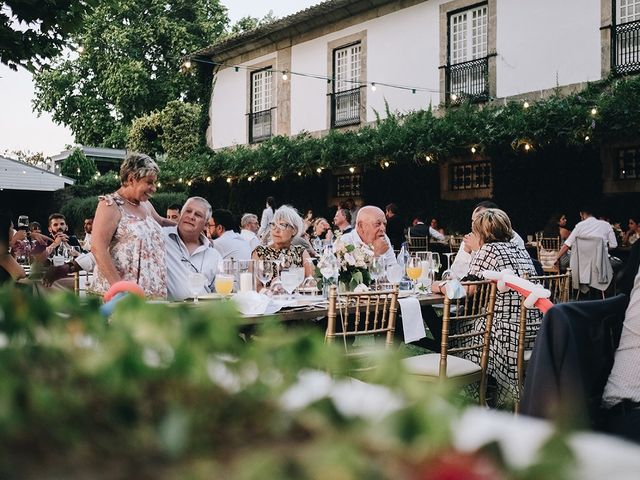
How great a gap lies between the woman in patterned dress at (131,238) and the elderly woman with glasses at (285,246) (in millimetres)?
978

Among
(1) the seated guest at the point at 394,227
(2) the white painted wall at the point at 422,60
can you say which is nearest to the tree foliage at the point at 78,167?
(2) the white painted wall at the point at 422,60

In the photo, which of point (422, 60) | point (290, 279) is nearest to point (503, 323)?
point (290, 279)

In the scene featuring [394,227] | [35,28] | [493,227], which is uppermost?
[35,28]

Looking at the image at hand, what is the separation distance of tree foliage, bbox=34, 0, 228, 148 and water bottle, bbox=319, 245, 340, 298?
25183 millimetres

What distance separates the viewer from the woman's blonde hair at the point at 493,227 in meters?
4.46

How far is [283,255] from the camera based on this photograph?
5359 millimetres

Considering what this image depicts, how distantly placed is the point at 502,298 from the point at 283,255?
1808 mm

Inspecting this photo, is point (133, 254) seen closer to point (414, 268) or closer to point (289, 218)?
point (289, 218)

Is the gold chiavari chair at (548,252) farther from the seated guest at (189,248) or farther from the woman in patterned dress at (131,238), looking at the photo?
the woman in patterned dress at (131,238)

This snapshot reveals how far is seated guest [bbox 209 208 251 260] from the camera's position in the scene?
21.2 feet

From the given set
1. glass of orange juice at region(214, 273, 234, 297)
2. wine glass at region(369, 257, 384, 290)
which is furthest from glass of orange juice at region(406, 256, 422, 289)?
glass of orange juice at region(214, 273, 234, 297)

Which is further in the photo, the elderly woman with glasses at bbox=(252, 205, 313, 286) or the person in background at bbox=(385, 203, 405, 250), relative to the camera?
the person in background at bbox=(385, 203, 405, 250)

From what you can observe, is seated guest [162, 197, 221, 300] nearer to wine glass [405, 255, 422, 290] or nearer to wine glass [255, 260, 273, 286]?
wine glass [255, 260, 273, 286]

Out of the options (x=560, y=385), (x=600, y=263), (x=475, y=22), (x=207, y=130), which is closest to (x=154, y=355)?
(x=560, y=385)
